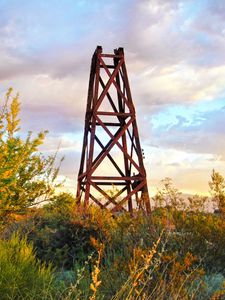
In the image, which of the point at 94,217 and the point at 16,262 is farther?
the point at 94,217

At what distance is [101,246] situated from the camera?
6.12 metres

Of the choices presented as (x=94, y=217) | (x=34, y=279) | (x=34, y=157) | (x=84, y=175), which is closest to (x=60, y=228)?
(x=94, y=217)

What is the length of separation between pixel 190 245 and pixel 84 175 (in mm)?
10881

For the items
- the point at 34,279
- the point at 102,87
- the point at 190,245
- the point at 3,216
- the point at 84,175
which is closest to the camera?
the point at 34,279

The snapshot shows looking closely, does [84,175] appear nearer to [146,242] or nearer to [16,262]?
[146,242]

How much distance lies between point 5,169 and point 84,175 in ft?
33.6

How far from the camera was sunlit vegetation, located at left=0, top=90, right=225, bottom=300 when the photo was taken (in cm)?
637

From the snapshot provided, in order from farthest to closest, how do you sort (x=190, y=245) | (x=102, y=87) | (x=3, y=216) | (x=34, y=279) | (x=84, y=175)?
(x=102, y=87), (x=84, y=175), (x=3, y=216), (x=190, y=245), (x=34, y=279)

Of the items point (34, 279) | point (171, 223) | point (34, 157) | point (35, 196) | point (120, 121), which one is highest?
point (120, 121)

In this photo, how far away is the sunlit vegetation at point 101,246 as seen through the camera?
637 centimetres

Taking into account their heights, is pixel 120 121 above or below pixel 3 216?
above

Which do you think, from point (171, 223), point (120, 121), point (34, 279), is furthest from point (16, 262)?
point (120, 121)

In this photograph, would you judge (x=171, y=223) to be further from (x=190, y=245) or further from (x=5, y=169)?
(x=5, y=169)

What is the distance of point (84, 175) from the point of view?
18.7 metres
